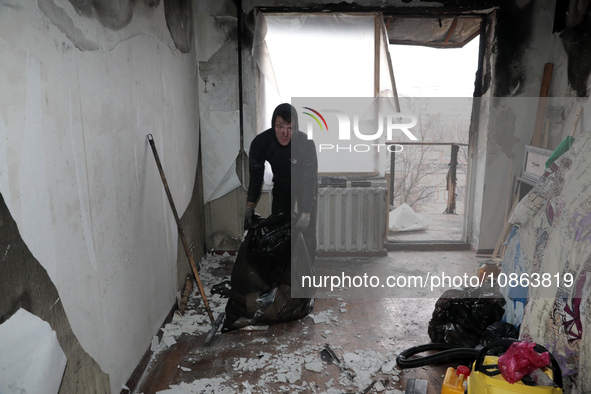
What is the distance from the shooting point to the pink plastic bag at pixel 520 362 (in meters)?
1.36

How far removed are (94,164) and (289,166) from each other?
4.47 ft

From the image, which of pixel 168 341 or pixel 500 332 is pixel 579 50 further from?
pixel 168 341

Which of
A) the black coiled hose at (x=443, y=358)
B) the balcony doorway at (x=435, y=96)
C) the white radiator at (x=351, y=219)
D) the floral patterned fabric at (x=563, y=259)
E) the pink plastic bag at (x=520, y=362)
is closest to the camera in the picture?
the pink plastic bag at (x=520, y=362)

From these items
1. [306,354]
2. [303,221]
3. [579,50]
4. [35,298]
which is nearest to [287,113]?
[303,221]

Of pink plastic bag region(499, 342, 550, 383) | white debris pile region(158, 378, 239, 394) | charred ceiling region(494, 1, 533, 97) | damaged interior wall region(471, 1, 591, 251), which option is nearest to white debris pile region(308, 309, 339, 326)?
white debris pile region(158, 378, 239, 394)

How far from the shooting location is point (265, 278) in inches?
102

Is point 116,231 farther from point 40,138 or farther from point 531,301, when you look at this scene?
point 531,301

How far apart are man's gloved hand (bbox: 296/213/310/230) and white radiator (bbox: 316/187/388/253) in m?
0.93

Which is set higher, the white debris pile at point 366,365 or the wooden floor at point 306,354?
the white debris pile at point 366,365

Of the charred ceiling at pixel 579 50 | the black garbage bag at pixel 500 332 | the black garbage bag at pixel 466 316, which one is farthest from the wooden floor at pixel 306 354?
the charred ceiling at pixel 579 50

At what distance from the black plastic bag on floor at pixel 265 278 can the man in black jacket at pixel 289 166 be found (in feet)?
0.37

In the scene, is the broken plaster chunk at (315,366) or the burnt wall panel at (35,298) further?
the broken plaster chunk at (315,366)

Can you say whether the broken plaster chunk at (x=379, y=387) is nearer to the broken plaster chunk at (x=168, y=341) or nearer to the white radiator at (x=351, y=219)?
the broken plaster chunk at (x=168, y=341)

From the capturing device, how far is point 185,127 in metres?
3.18
